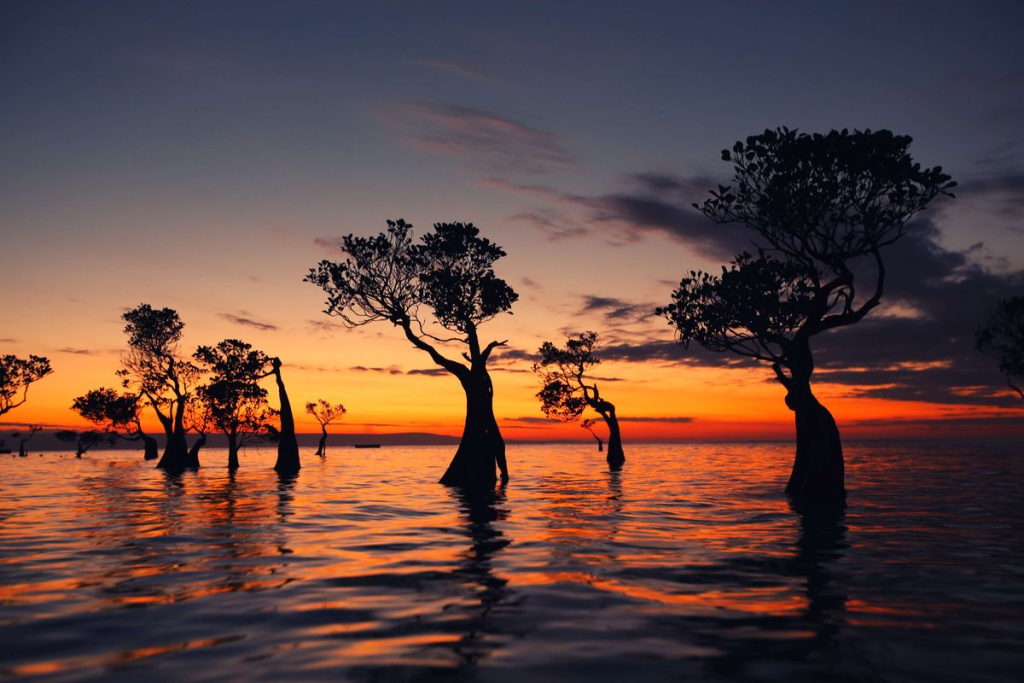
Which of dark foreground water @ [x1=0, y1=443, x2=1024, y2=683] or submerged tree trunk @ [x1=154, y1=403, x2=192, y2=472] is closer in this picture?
dark foreground water @ [x1=0, y1=443, x2=1024, y2=683]

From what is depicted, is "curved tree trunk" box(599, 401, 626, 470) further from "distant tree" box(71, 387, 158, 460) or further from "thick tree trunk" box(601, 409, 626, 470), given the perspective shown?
"distant tree" box(71, 387, 158, 460)

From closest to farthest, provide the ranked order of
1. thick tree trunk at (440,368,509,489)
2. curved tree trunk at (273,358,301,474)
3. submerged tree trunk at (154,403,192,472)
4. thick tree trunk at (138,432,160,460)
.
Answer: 1. thick tree trunk at (440,368,509,489)
2. curved tree trunk at (273,358,301,474)
3. submerged tree trunk at (154,403,192,472)
4. thick tree trunk at (138,432,160,460)

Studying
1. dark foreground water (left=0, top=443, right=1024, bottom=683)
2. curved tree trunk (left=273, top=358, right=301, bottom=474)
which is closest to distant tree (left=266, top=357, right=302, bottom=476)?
curved tree trunk (left=273, top=358, right=301, bottom=474)

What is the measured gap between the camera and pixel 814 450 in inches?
1281

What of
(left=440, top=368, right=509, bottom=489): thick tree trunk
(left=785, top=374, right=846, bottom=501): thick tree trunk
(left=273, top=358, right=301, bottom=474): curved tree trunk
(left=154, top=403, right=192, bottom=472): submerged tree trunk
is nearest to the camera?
(left=785, top=374, right=846, bottom=501): thick tree trunk

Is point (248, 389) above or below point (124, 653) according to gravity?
above

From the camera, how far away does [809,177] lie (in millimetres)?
32781

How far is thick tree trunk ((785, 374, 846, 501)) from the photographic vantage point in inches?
1262

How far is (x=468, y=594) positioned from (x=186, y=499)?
1121 inches

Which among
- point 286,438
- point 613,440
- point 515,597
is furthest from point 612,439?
point 515,597

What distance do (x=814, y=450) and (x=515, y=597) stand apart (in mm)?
24287

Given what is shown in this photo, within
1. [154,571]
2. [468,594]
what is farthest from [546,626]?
[154,571]

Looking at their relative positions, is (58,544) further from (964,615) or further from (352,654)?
(964,615)

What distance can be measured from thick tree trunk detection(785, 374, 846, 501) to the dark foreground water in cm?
524
